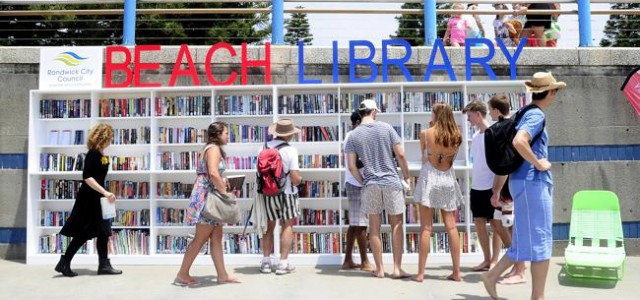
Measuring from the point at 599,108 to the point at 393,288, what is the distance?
153 inches

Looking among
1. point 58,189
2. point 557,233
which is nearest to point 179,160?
point 58,189

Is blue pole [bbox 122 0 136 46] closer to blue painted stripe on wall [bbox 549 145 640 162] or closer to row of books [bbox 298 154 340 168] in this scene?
row of books [bbox 298 154 340 168]

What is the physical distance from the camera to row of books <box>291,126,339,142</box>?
713 centimetres

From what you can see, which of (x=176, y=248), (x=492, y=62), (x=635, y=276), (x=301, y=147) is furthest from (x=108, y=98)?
(x=635, y=276)

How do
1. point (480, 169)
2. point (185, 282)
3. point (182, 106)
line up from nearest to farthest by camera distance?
1. point (185, 282)
2. point (480, 169)
3. point (182, 106)

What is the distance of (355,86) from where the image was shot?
23.0 feet

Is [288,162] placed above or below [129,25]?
below

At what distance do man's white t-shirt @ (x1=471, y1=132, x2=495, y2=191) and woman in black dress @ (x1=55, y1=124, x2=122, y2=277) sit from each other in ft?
12.5

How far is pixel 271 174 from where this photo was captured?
5.94m

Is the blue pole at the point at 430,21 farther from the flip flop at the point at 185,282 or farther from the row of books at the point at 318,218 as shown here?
the flip flop at the point at 185,282

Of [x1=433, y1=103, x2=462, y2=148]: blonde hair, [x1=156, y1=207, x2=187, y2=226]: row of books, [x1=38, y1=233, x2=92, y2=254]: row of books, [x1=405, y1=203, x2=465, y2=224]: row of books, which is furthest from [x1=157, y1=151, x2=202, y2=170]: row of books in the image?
[x1=433, y1=103, x2=462, y2=148]: blonde hair

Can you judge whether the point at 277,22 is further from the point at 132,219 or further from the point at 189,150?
the point at 132,219

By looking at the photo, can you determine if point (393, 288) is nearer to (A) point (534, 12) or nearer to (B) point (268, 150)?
(B) point (268, 150)

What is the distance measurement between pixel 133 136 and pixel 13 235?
195 cm
